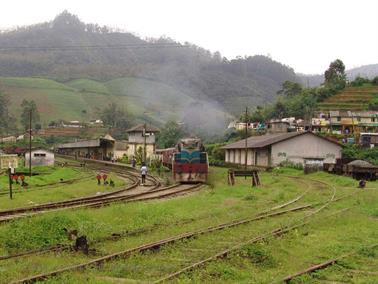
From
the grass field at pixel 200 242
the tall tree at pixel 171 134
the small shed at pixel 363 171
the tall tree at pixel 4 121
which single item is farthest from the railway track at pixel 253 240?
the tall tree at pixel 4 121

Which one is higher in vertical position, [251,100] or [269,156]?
[251,100]

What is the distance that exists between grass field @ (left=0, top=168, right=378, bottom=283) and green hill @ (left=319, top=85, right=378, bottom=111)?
236ft

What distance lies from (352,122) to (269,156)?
33373 millimetres

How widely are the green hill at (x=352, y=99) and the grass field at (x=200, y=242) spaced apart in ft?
236

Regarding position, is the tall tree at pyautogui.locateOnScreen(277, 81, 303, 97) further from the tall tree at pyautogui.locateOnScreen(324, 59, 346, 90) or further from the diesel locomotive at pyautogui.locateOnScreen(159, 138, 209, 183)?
the diesel locomotive at pyautogui.locateOnScreen(159, 138, 209, 183)

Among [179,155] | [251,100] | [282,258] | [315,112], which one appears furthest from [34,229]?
[251,100]

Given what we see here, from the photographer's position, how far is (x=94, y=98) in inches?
6368

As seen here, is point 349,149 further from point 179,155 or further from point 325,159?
point 179,155

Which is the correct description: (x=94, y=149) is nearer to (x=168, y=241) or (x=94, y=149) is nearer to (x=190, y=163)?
(x=190, y=163)

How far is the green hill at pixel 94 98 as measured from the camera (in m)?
138

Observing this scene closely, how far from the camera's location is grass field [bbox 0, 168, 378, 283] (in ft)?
27.3

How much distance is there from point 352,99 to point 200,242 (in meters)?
85.9

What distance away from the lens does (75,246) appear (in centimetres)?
1012

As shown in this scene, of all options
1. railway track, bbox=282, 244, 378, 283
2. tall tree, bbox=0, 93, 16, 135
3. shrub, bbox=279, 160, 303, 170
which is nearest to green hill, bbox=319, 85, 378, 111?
shrub, bbox=279, 160, 303, 170
